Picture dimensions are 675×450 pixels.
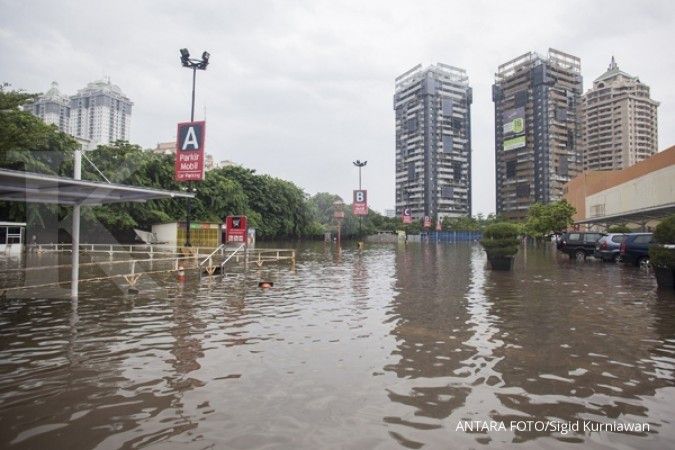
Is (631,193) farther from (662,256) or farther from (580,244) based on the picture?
(662,256)

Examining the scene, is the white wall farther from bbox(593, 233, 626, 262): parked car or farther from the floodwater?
the floodwater

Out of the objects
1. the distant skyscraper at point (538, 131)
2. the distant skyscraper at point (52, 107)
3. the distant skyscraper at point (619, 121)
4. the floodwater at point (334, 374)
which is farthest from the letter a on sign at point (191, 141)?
the distant skyscraper at point (619, 121)

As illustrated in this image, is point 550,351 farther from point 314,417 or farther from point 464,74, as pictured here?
point 464,74

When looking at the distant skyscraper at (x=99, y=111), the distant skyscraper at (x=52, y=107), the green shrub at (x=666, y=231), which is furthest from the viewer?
the distant skyscraper at (x=99, y=111)

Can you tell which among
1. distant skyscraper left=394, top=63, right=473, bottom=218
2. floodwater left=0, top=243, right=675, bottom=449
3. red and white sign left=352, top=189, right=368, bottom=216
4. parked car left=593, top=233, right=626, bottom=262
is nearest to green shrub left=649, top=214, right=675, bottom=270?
floodwater left=0, top=243, right=675, bottom=449

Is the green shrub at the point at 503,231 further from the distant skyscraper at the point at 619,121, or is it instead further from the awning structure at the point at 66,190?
the distant skyscraper at the point at 619,121

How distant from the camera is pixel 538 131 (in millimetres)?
138000

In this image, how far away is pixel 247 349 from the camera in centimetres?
676

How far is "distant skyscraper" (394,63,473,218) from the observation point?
15412 cm

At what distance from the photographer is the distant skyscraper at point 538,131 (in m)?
136

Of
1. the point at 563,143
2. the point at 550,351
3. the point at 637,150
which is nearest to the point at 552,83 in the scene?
the point at 563,143

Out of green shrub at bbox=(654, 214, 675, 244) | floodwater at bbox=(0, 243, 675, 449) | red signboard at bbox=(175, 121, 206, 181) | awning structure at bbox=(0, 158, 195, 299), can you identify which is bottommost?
floodwater at bbox=(0, 243, 675, 449)

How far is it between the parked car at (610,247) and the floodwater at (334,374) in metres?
14.8

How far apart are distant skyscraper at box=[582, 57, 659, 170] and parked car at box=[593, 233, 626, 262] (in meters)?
134
